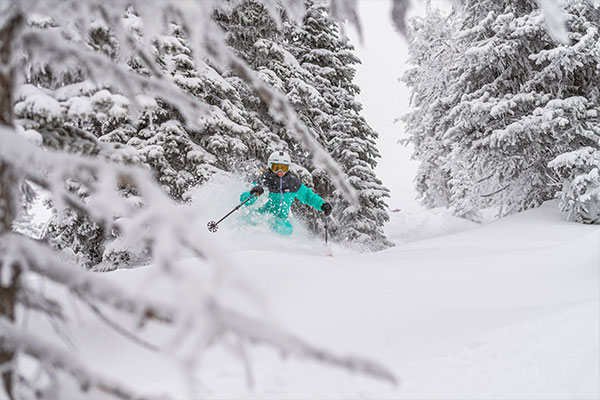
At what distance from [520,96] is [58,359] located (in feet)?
33.2

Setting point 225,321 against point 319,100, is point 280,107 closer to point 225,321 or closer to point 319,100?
point 225,321

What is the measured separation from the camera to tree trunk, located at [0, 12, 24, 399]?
4.23 ft

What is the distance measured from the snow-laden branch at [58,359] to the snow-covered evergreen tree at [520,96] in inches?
367

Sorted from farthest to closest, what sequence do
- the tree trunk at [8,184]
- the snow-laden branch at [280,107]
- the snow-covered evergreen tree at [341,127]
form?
the snow-covered evergreen tree at [341,127]
the snow-laden branch at [280,107]
the tree trunk at [8,184]

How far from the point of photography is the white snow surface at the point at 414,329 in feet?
7.43

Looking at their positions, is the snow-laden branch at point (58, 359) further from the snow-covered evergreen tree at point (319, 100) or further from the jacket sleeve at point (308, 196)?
the snow-covered evergreen tree at point (319, 100)

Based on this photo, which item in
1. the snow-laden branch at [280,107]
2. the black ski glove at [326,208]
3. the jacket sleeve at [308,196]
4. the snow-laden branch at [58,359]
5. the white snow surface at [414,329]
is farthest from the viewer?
the jacket sleeve at [308,196]

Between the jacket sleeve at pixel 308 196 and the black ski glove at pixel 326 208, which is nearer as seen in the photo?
the black ski glove at pixel 326 208

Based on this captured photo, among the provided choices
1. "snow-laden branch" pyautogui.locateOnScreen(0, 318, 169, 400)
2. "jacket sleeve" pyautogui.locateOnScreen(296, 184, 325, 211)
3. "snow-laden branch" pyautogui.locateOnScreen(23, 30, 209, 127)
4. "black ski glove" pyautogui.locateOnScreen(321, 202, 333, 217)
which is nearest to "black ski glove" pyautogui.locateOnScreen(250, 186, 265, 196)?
"jacket sleeve" pyautogui.locateOnScreen(296, 184, 325, 211)

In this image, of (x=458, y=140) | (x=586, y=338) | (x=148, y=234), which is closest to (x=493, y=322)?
(x=586, y=338)

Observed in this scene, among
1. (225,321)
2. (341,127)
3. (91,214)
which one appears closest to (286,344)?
(225,321)

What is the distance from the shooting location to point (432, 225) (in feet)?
55.1

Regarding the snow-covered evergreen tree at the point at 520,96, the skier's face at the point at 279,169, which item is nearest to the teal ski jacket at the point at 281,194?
the skier's face at the point at 279,169

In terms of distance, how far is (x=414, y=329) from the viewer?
2830 millimetres
